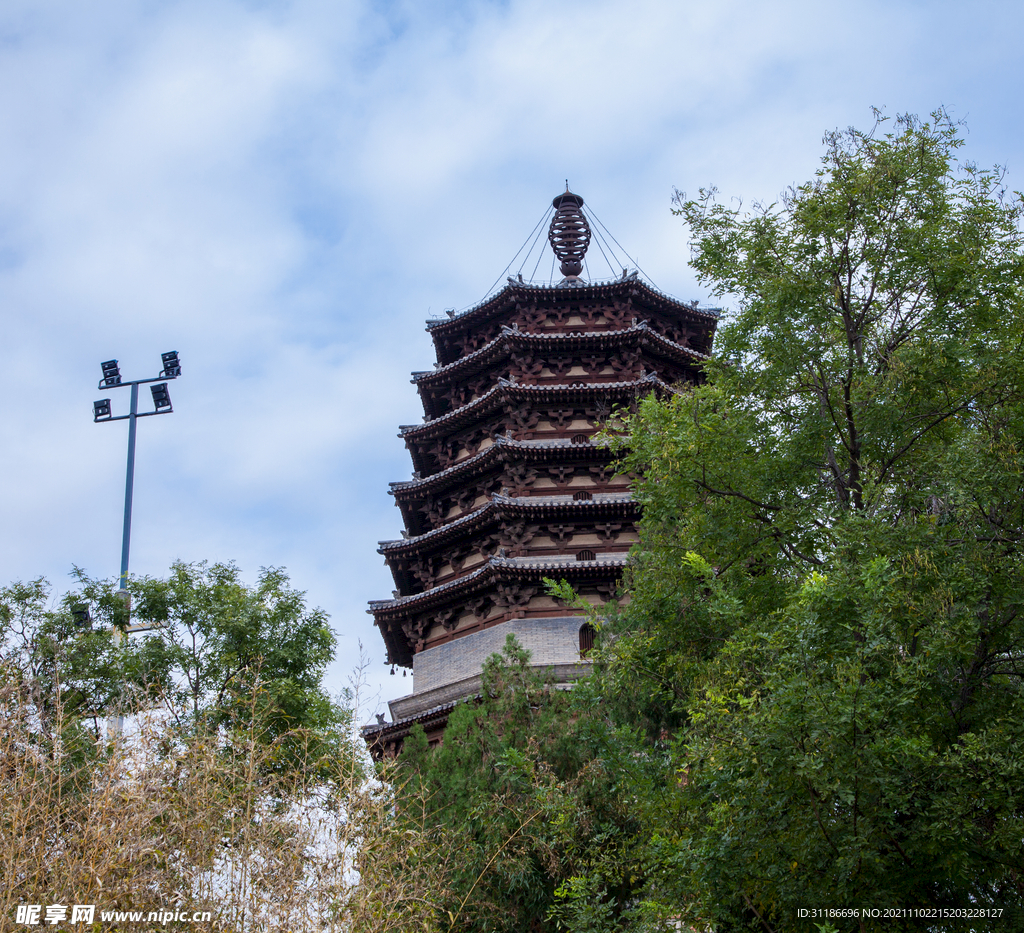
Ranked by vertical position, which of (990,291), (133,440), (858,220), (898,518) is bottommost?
(898,518)

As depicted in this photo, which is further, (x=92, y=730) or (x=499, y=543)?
(x=499, y=543)

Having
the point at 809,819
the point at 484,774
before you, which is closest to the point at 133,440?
the point at 484,774

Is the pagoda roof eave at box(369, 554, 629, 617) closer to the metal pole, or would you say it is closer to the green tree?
the metal pole

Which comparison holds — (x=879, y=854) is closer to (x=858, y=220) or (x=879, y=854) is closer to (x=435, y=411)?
(x=858, y=220)

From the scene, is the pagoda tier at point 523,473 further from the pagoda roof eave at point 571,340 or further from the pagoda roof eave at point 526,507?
the pagoda roof eave at point 571,340

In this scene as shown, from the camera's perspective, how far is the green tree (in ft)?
20.9

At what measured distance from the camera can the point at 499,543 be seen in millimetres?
19922

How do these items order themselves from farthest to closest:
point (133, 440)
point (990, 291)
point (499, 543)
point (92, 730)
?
point (133, 440)
point (499, 543)
point (92, 730)
point (990, 291)

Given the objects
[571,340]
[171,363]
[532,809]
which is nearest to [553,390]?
[571,340]

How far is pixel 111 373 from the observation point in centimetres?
2319

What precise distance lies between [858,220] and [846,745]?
523 centimetres

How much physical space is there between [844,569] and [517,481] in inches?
540

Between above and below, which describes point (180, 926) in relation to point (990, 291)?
below

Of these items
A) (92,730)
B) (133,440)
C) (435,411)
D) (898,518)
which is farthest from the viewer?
(435,411)
